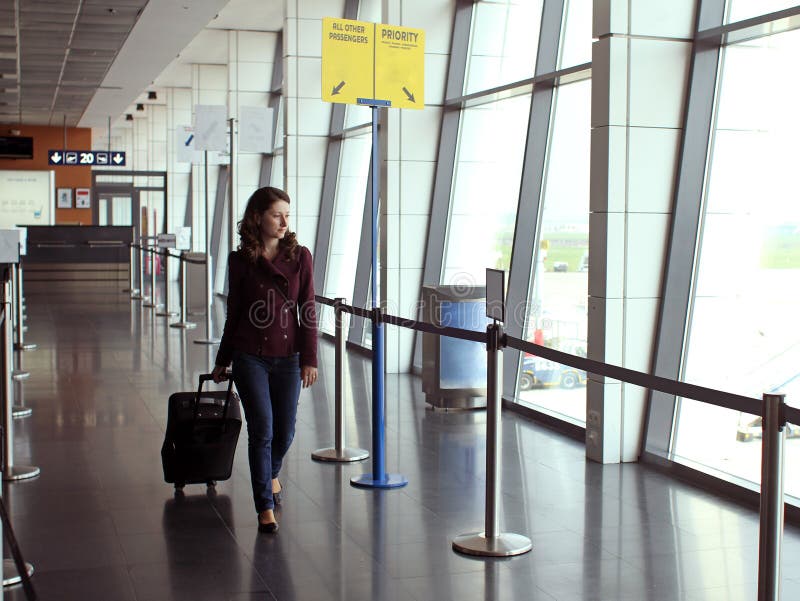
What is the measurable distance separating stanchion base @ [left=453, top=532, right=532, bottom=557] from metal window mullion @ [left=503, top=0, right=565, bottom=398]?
4058 mm

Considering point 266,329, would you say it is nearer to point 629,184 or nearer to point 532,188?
point 629,184

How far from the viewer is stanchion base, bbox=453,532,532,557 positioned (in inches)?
170

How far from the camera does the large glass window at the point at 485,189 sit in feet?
30.7

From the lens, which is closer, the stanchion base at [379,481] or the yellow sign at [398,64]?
the stanchion base at [379,481]

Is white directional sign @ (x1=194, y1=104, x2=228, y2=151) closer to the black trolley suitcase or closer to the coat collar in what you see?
the black trolley suitcase

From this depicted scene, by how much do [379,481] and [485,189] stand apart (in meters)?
4.92

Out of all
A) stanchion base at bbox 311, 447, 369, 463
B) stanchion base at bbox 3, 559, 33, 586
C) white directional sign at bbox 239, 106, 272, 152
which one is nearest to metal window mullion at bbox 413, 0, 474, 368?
white directional sign at bbox 239, 106, 272, 152

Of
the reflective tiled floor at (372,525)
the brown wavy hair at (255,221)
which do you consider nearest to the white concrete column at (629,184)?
the reflective tiled floor at (372,525)

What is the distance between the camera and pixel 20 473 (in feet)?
18.7

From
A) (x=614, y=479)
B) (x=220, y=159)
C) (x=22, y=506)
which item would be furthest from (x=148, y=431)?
(x=220, y=159)

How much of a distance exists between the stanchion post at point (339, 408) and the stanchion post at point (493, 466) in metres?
1.69

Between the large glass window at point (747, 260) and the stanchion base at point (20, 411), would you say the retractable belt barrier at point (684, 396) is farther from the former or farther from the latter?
the stanchion base at point (20, 411)

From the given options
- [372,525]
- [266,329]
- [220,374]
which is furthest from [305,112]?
[372,525]

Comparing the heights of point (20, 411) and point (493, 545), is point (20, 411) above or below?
below
